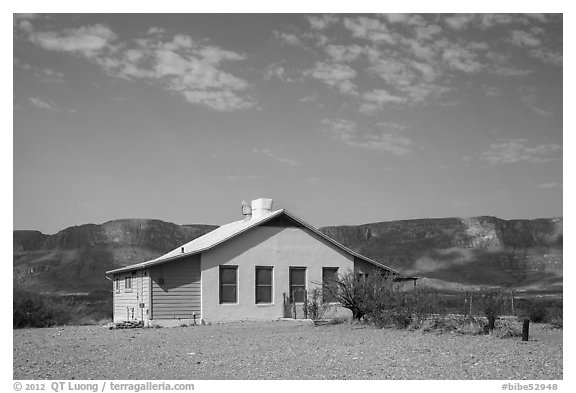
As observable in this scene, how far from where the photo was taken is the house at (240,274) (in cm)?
2459

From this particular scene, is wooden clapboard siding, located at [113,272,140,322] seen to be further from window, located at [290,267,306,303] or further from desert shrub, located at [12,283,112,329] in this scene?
window, located at [290,267,306,303]

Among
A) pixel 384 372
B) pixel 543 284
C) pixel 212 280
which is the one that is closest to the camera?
pixel 384 372

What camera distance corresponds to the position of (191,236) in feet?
316

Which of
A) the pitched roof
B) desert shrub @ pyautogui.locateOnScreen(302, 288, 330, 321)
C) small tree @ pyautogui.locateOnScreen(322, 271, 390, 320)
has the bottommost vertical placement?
desert shrub @ pyautogui.locateOnScreen(302, 288, 330, 321)

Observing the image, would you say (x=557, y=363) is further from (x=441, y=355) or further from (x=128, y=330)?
(x=128, y=330)

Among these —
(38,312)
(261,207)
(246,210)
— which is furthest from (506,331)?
(38,312)

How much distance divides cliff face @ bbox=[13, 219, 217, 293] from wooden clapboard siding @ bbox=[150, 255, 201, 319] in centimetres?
6185

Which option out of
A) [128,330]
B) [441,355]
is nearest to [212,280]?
[128,330]

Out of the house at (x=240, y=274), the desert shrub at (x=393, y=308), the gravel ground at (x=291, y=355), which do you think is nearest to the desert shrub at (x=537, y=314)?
the house at (x=240, y=274)

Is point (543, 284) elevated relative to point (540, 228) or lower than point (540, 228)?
lower

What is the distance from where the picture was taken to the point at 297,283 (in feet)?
86.5

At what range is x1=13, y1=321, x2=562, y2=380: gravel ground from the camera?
12375 millimetres

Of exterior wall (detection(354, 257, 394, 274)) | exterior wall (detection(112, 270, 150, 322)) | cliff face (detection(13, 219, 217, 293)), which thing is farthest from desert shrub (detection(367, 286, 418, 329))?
cliff face (detection(13, 219, 217, 293))
